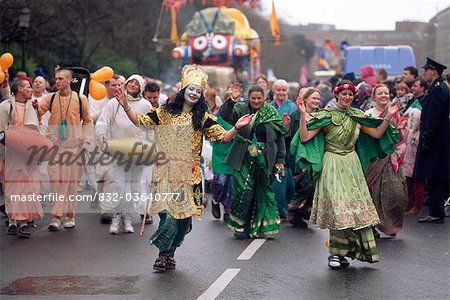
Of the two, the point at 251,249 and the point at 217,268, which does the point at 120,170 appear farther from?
the point at 217,268

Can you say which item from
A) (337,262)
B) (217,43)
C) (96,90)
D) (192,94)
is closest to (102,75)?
(96,90)

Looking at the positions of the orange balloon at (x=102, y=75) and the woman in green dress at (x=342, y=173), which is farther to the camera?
the orange balloon at (x=102, y=75)

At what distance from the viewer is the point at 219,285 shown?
345 inches

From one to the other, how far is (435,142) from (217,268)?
16.4 ft

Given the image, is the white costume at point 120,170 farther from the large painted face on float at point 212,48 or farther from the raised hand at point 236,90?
the large painted face on float at point 212,48

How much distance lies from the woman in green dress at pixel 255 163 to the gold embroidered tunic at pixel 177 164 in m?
2.07

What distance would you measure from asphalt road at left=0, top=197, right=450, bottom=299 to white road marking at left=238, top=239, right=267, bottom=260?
0.4 inches

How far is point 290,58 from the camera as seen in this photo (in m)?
107

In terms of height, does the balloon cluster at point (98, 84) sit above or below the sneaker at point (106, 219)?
above

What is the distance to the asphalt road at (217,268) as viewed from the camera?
Result: 8516mm

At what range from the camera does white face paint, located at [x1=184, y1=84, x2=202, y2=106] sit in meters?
9.50

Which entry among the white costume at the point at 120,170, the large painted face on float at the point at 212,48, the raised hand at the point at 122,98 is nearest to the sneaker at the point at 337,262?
the raised hand at the point at 122,98

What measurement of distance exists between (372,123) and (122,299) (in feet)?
10.4

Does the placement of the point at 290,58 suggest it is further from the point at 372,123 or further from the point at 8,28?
the point at 372,123
